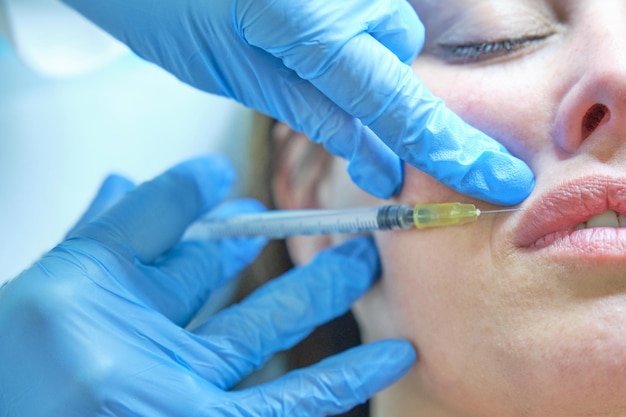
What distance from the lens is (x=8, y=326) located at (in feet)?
3.15

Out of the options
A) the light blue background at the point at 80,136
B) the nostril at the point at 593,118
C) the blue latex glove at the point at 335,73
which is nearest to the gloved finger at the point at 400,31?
the blue latex glove at the point at 335,73

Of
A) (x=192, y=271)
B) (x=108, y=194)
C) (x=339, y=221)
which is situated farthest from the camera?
(x=108, y=194)

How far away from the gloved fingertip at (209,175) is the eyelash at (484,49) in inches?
20.9

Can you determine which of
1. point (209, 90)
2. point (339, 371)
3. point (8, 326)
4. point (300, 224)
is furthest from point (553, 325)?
point (8, 326)

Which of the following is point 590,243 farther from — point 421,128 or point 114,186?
point 114,186

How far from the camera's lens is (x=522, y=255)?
914mm

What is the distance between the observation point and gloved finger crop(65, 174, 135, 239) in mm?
1353

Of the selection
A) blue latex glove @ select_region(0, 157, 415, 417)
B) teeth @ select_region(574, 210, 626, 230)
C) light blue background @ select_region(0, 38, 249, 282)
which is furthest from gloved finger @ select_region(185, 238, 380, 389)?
light blue background @ select_region(0, 38, 249, 282)

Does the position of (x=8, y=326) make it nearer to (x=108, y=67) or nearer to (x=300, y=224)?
(x=300, y=224)

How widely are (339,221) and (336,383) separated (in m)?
0.28

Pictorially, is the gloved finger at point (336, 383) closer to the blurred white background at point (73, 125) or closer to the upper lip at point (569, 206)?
the upper lip at point (569, 206)

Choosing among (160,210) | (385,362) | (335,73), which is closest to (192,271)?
(160,210)

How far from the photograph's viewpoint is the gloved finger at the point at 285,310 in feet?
3.74

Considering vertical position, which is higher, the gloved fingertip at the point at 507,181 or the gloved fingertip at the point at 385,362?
the gloved fingertip at the point at 507,181
